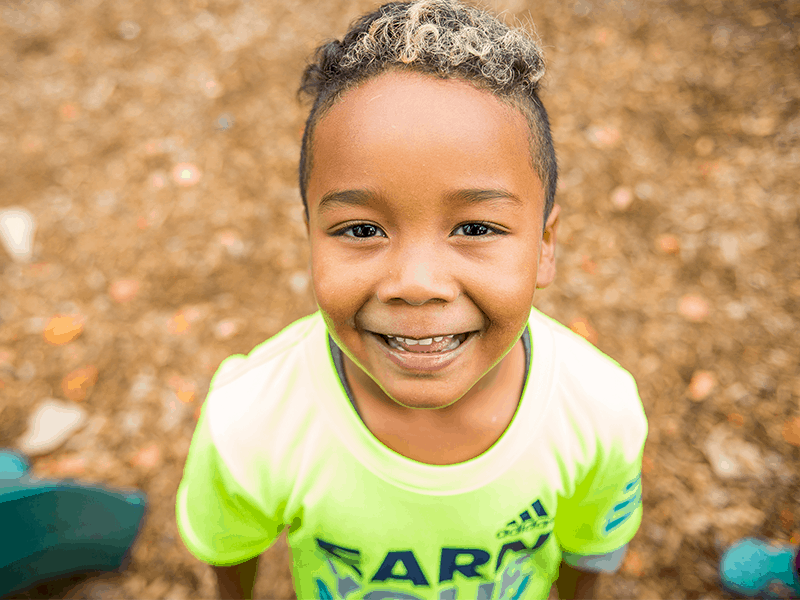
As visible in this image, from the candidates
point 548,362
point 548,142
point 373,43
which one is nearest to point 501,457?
point 548,362

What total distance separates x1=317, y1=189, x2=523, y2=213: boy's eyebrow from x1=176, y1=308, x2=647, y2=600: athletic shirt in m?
0.39

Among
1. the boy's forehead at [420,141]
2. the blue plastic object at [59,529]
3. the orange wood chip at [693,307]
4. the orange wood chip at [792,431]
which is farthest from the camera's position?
the orange wood chip at [693,307]

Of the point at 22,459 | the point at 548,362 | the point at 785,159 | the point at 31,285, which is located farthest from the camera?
the point at 785,159

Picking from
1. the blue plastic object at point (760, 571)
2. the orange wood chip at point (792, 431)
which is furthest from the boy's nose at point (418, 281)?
the orange wood chip at point (792, 431)

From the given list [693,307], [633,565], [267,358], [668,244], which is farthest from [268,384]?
[668,244]

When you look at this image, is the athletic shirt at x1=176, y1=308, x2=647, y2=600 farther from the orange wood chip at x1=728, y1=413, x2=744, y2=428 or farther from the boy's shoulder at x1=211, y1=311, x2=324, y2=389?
the orange wood chip at x1=728, y1=413, x2=744, y2=428

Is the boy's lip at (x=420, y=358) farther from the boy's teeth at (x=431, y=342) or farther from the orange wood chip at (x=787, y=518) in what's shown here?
the orange wood chip at (x=787, y=518)

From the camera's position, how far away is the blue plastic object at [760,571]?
220 cm

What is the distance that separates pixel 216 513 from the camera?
1247 millimetres

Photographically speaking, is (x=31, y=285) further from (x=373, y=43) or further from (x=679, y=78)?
(x=679, y=78)

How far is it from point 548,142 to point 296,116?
9.73ft

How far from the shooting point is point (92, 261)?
10.7 feet

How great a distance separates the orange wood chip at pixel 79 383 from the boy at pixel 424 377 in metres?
1.76

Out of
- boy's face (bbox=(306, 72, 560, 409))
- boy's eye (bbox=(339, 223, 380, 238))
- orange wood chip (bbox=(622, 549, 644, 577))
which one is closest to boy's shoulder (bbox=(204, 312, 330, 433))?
boy's face (bbox=(306, 72, 560, 409))
